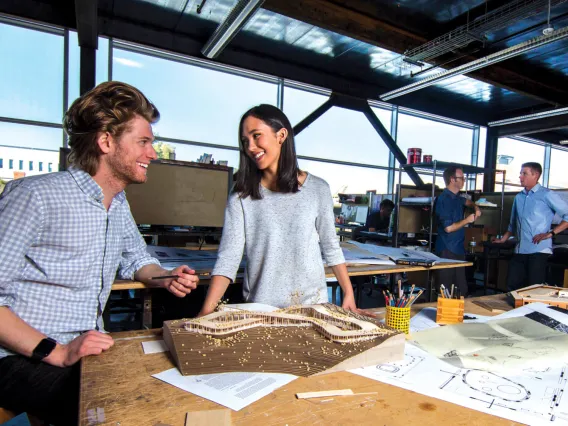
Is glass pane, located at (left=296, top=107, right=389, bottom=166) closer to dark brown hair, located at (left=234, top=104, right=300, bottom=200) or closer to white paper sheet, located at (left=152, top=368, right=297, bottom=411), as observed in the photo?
dark brown hair, located at (left=234, top=104, right=300, bottom=200)

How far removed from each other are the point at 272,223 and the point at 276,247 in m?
0.08

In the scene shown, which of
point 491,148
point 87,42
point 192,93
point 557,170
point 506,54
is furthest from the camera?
point 557,170

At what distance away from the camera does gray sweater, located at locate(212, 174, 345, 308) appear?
1268 millimetres

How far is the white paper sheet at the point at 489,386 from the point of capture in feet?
2.03

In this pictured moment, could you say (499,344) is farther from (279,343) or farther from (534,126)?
(534,126)

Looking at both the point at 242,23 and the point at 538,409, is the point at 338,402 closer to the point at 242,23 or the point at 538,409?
the point at 538,409

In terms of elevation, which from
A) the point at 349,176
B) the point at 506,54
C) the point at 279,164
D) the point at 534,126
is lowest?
the point at 279,164

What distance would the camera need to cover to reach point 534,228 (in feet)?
12.3

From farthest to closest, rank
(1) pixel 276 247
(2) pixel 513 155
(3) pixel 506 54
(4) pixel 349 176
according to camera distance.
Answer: (2) pixel 513 155
(4) pixel 349 176
(3) pixel 506 54
(1) pixel 276 247

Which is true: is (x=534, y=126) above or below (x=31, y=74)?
above

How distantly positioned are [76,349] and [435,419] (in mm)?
731

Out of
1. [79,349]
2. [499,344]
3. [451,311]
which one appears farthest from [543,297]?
[79,349]

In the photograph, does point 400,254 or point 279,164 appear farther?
point 400,254

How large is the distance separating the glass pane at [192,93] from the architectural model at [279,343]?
5.00 meters
